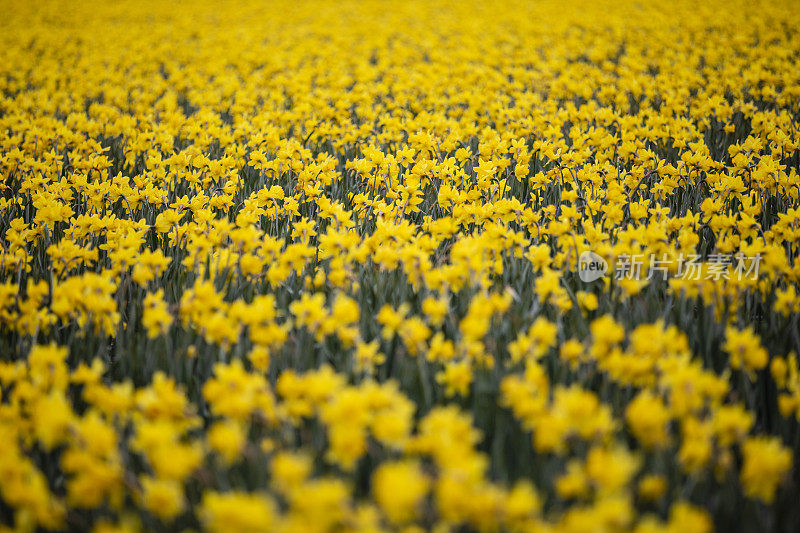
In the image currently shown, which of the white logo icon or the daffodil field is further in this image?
the white logo icon

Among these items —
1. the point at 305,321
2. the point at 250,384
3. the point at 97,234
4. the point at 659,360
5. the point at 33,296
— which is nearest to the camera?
the point at 250,384

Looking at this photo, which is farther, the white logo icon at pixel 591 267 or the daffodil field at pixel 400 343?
the white logo icon at pixel 591 267

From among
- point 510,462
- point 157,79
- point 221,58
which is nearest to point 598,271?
point 510,462

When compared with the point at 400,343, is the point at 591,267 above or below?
above

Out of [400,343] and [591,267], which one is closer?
[400,343]

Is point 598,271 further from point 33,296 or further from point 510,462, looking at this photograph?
point 33,296
